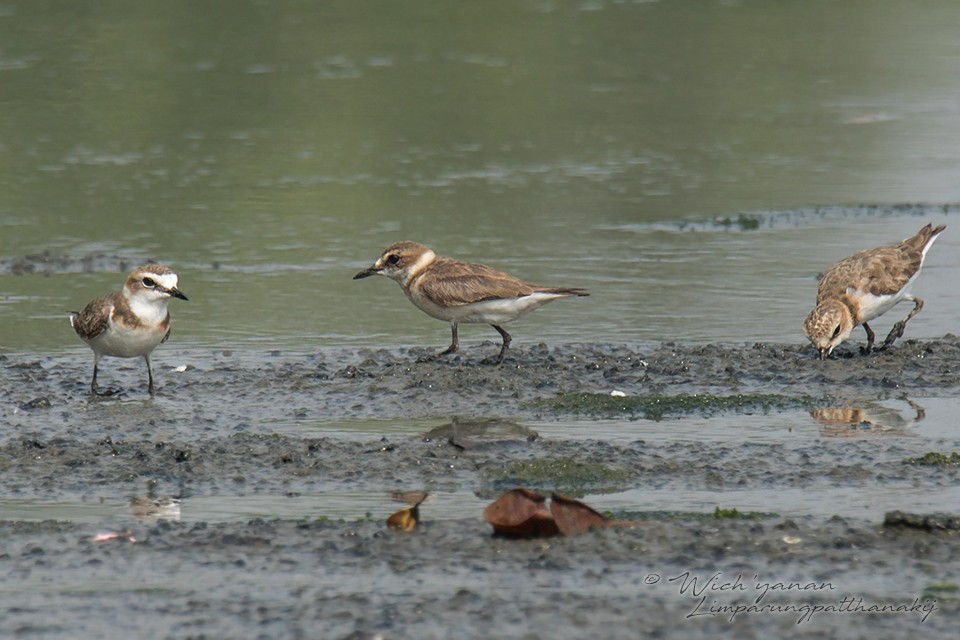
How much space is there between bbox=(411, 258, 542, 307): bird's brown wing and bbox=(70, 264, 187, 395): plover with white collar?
5.55ft

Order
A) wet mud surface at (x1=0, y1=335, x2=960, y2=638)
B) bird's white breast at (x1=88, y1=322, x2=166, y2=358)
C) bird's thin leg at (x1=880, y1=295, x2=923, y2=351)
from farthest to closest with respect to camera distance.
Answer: bird's thin leg at (x1=880, y1=295, x2=923, y2=351)
bird's white breast at (x1=88, y1=322, x2=166, y2=358)
wet mud surface at (x1=0, y1=335, x2=960, y2=638)

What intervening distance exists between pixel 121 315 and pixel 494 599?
177 inches

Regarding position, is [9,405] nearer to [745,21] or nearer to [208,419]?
[208,419]

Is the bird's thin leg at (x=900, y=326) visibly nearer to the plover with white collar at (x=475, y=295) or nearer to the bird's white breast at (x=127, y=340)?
the plover with white collar at (x=475, y=295)

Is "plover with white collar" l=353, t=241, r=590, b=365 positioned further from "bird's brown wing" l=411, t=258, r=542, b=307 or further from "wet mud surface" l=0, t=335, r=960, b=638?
"wet mud surface" l=0, t=335, r=960, b=638

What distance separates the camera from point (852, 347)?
1088 centimetres

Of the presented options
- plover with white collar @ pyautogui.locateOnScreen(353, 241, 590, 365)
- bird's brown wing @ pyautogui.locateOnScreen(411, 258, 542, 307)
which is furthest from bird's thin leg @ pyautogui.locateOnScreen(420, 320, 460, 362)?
bird's brown wing @ pyautogui.locateOnScreen(411, 258, 542, 307)

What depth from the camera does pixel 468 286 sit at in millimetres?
10383

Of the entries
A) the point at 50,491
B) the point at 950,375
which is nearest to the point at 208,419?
the point at 50,491

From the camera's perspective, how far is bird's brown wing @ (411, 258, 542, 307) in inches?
408

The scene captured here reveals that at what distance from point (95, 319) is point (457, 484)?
129 inches

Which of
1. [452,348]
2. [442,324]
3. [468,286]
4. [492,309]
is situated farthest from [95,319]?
[442,324]

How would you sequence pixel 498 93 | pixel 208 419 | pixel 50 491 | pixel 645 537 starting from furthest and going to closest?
pixel 498 93
pixel 208 419
pixel 50 491
pixel 645 537

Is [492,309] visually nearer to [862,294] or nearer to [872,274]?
[862,294]
